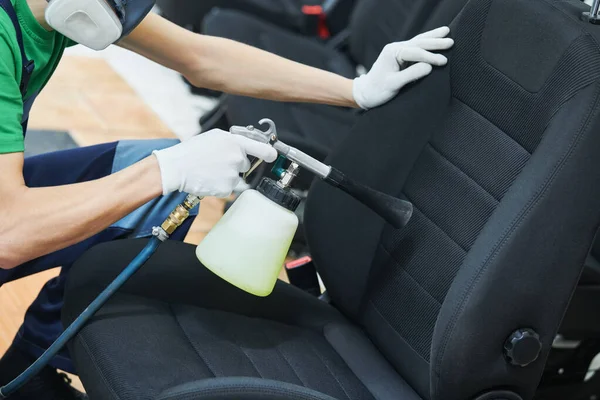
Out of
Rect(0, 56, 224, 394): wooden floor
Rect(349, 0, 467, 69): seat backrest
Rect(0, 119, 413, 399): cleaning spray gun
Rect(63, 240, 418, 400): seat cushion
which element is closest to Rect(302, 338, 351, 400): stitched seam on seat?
Rect(63, 240, 418, 400): seat cushion

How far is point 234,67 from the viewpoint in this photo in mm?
1562

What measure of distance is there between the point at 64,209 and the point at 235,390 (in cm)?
37

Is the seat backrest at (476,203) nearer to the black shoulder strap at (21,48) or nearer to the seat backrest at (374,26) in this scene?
the black shoulder strap at (21,48)

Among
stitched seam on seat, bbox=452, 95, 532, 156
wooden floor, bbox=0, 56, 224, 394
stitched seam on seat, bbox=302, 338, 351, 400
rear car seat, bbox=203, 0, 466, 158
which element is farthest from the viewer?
wooden floor, bbox=0, 56, 224, 394

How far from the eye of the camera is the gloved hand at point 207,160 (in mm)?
1157

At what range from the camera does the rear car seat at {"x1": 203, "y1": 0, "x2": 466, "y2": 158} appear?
81.4 inches

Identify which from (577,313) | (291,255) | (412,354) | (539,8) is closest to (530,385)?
(412,354)

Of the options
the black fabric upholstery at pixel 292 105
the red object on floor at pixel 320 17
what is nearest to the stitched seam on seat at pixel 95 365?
the black fabric upholstery at pixel 292 105

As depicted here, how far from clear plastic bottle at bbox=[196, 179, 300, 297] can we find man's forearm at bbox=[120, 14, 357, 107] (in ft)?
1.47

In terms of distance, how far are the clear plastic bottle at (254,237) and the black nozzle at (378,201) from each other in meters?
0.10

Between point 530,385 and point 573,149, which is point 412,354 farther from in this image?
point 573,149

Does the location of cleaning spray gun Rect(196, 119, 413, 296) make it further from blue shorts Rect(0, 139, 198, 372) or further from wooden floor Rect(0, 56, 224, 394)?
wooden floor Rect(0, 56, 224, 394)

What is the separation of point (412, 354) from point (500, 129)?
384 millimetres

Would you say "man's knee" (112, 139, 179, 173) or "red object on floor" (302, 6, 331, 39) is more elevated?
"red object on floor" (302, 6, 331, 39)
